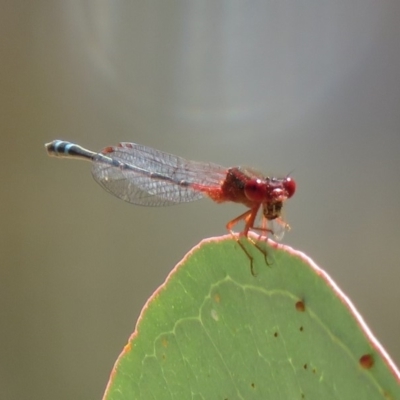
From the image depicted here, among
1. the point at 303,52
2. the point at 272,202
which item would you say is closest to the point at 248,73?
the point at 303,52

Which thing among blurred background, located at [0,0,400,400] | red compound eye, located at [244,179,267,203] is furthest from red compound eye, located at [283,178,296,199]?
blurred background, located at [0,0,400,400]

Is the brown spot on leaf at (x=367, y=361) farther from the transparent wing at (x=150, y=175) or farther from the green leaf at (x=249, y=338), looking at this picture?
the transparent wing at (x=150, y=175)

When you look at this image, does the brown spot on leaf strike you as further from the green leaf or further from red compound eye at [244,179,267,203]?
red compound eye at [244,179,267,203]

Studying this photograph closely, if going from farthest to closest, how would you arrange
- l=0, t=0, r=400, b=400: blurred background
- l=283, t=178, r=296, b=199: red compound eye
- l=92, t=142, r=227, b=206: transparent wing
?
l=0, t=0, r=400, b=400: blurred background → l=92, t=142, r=227, b=206: transparent wing → l=283, t=178, r=296, b=199: red compound eye

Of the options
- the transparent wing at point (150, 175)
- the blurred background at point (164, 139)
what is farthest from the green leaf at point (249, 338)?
the blurred background at point (164, 139)

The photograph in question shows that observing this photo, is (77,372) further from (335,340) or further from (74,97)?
(335,340)

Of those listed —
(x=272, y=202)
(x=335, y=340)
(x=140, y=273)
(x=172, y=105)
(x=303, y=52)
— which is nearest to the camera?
(x=335, y=340)
